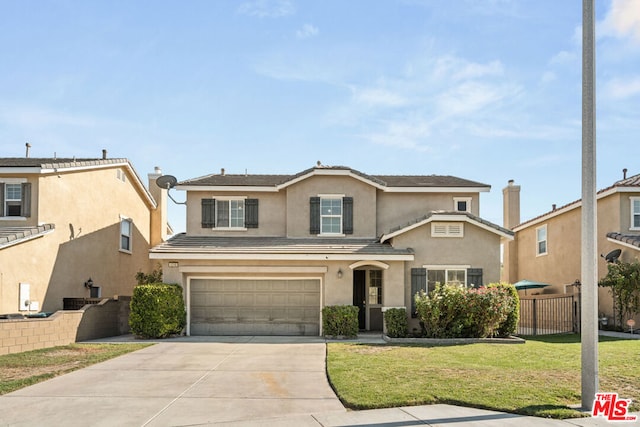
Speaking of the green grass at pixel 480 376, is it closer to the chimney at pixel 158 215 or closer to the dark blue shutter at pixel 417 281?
the dark blue shutter at pixel 417 281

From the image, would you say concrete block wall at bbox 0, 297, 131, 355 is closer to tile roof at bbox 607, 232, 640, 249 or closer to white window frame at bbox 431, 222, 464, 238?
white window frame at bbox 431, 222, 464, 238

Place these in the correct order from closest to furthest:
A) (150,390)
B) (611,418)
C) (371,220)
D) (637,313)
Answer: (611,418), (150,390), (637,313), (371,220)

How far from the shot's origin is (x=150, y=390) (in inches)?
392

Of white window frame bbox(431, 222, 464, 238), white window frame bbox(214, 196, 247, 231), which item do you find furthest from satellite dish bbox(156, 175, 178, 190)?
white window frame bbox(431, 222, 464, 238)

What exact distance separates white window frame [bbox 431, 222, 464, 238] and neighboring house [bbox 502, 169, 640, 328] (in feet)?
19.4

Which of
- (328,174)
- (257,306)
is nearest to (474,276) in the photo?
(328,174)

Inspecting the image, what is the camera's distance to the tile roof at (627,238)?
774 inches

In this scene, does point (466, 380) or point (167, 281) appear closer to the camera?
point (466, 380)

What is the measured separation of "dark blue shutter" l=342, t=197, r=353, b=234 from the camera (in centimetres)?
2188

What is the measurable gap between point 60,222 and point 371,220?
36.7ft

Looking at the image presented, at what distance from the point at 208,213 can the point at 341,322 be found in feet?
23.6

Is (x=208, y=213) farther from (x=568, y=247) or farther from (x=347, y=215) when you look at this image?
(x=568, y=247)

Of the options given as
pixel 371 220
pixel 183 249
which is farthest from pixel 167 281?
pixel 371 220

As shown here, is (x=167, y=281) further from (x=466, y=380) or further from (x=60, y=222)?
(x=466, y=380)
